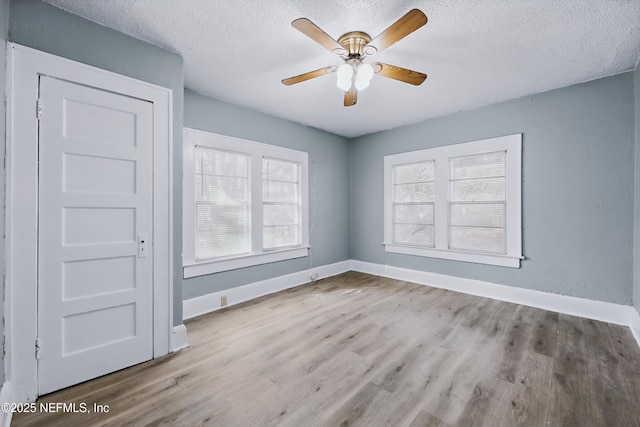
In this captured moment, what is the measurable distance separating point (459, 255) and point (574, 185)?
154 centimetres

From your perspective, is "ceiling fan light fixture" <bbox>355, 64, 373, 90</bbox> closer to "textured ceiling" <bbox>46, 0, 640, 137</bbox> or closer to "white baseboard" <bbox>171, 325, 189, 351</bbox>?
"textured ceiling" <bbox>46, 0, 640, 137</bbox>

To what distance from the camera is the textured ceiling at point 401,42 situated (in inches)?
73.4

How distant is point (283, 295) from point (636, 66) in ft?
15.0

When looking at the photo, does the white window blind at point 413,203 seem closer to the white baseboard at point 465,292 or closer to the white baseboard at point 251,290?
the white baseboard at point 465,292

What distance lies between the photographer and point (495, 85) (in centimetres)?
306

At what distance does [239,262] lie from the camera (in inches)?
138

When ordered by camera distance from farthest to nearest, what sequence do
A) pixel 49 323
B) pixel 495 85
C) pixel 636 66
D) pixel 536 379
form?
pixel 495 85 → pixel 636 66 → pixel 536 379 → pixel 49 323

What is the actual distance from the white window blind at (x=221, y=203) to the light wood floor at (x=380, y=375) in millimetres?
841

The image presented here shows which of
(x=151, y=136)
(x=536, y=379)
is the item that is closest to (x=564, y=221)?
(x=536, y=379)

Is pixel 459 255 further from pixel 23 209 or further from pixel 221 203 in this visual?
pixel 23 209

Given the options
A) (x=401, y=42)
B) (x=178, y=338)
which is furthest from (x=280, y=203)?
(x=401, y=42)

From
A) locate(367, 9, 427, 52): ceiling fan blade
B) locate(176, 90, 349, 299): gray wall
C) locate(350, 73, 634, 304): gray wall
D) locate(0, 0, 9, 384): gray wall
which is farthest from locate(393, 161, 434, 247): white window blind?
locate(0, 0, 9, 384): gray wall

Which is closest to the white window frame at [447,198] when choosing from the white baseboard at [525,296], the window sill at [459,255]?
the window sill at [459,255]

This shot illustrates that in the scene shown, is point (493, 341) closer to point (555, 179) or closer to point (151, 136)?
point (555, 179)
